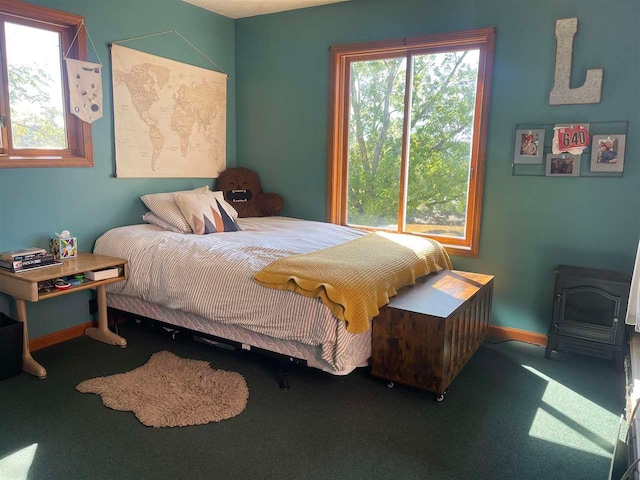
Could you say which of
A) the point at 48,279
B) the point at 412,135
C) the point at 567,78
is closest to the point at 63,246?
the point at 48,279

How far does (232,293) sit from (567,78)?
A: 254 centimetres

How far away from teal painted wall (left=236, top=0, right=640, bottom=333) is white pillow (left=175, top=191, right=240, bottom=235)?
90cm

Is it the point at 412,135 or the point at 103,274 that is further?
the point at 412,135

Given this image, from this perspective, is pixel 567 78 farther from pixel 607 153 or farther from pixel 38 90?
pixel 38 90

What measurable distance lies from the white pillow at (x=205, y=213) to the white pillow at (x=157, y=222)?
13cm

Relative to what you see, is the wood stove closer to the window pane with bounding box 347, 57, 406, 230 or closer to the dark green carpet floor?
the dark green carpet floor

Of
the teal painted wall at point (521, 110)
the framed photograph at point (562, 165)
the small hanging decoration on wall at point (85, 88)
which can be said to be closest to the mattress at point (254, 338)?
the small hanging decoration on wall at point (85, 88)

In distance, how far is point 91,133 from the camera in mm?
3311

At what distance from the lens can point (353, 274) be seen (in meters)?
2.43

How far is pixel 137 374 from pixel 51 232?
3.86ft

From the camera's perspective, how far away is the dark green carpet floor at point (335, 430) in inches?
76.3

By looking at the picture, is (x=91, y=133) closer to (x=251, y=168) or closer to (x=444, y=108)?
(x=251, y=168)

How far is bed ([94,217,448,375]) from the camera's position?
7.86 ft

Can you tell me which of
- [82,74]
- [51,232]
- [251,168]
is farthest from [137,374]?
[251,168]
